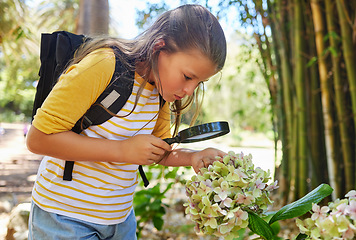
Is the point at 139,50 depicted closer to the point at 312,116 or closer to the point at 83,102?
the point at 83,102

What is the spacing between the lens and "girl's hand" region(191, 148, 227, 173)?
110 cm

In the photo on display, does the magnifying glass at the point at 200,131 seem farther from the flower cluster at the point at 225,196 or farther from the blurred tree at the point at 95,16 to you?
the blurred tree at the point at 95,16

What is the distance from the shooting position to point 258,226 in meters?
0.93

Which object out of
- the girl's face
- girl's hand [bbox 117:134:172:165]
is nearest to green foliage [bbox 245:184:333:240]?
girl's hand [bbox 117:134:172:165]

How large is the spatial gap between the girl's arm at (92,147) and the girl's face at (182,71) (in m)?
0.19

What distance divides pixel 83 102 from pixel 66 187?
0.30m

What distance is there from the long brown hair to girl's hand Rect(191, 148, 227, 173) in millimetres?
277

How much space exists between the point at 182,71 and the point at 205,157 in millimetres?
293

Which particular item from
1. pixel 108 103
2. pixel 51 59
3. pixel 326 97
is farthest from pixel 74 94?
pixel 326 97

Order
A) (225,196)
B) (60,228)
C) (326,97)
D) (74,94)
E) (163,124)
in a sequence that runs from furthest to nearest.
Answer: (326,97), (163,124), (60,228), (74,94), (225,196)

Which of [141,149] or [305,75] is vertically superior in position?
[305,75]

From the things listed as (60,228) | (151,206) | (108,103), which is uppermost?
(108,103)

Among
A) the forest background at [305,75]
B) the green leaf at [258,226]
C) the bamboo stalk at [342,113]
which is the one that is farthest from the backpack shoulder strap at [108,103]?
the bamboo stalk at [342,113]

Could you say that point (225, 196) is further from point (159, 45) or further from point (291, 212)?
point (159, 45)
